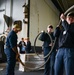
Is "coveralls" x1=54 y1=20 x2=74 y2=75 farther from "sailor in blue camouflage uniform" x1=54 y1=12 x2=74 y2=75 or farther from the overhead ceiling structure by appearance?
the overhead ceiling structure

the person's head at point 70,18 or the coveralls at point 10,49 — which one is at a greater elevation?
the person's head at point 70,18

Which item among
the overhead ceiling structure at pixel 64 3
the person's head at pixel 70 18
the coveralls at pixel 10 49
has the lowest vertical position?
the coveralls at pixel 10 49

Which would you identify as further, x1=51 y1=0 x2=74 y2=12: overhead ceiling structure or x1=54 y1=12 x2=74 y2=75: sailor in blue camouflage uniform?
x1=51 y1=0 x2=74 y2=12: overhead ceiling structure

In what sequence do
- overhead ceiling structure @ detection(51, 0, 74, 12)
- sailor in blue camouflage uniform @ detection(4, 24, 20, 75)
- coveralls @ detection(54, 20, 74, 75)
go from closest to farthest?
coveralls @ detection(54, 20, 74, 75) < sailor in blue camouflage uniform @ detection(4, 24, 20, 75) < overhead ceiling structure @ detection(51, 0, 74, 12)

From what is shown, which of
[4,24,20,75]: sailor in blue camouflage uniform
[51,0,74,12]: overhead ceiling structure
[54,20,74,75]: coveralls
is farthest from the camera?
[51,0,74,12]: overhead ceiling structure

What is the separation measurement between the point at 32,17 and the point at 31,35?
754mm

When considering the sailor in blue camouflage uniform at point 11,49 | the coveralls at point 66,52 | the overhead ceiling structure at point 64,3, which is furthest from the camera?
the overhead ceiling structure at point 64,3

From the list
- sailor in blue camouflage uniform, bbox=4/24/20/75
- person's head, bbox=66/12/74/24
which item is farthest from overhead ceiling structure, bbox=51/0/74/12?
person's head, bbox=66/12/74/24

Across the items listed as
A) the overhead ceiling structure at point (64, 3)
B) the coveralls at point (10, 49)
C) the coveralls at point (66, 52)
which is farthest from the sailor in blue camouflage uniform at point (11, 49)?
the overhead ceiling structure at point (64, 3)

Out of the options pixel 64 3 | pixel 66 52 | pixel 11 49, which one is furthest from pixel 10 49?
pixel 64 3

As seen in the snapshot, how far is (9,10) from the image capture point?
9.20 metres

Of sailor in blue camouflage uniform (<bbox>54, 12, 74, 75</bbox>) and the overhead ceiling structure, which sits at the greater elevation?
the overhead ceiling structure

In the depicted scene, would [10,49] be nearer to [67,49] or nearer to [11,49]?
[11,49]

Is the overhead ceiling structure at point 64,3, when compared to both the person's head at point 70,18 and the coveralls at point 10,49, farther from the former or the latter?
the person's head at point 70,18
